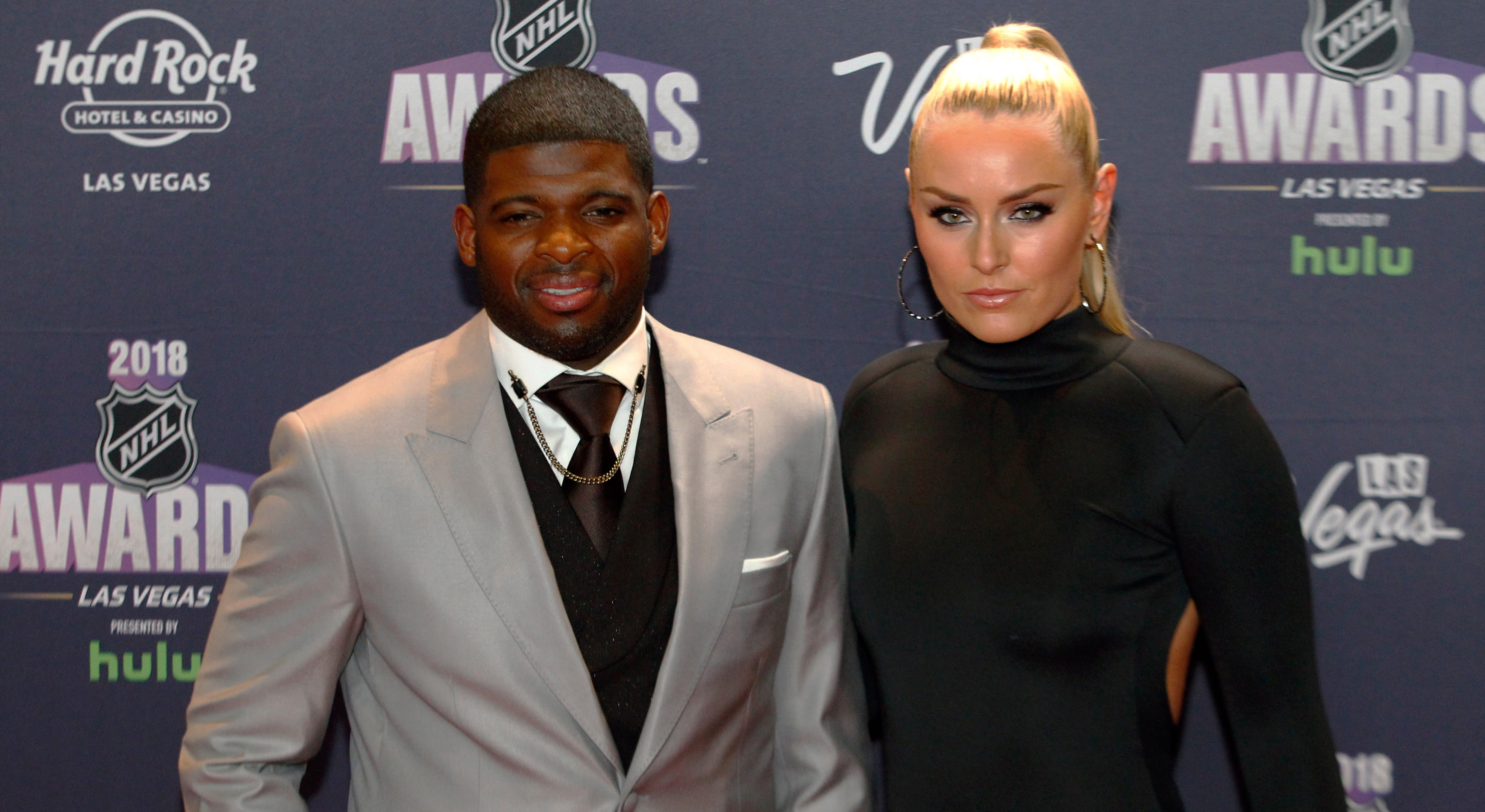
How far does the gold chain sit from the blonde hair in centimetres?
51

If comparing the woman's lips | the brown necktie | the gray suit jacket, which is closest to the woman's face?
the woman's lips

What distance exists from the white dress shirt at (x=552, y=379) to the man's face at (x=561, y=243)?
0.04 m

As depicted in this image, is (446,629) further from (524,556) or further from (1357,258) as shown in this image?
(1357,258)

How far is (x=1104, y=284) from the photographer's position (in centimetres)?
169

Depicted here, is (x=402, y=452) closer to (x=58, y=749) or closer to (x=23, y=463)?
(x=23, y=463)

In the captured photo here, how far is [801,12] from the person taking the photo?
2.25 m

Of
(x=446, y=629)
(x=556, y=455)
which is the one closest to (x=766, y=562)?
(x=556, y=455)

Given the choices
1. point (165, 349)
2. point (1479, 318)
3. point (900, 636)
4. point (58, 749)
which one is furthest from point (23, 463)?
point (1479, 318)

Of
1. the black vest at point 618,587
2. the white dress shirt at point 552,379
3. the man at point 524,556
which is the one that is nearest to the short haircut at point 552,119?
the man at point 524,556

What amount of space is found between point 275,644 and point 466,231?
60cm

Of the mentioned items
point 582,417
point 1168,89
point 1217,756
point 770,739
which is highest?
point 1168,89

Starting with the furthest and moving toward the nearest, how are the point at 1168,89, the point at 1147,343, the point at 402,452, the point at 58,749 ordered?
the point at 58,749
the point at 1168,89
the point at 1147,343
the point at 402,452

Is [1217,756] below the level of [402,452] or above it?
below

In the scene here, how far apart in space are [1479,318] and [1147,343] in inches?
42.2
